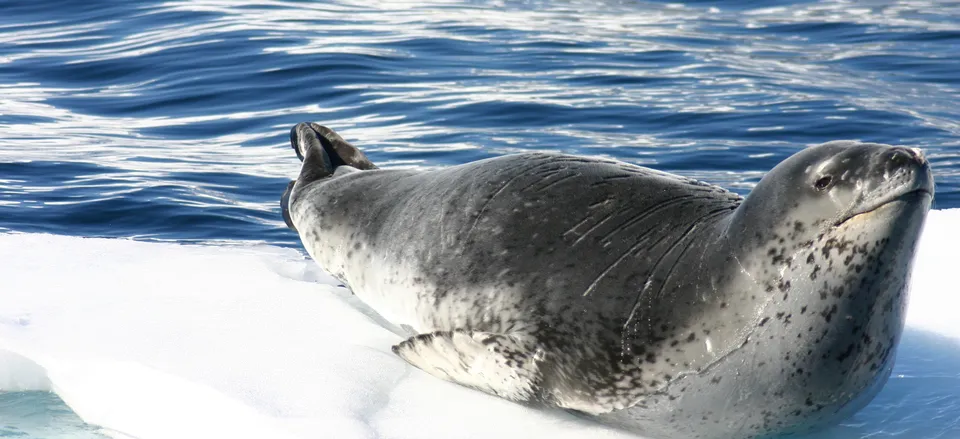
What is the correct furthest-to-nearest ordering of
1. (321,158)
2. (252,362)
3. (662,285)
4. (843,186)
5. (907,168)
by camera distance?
(321,158)
(252,362)
(662,285)
(843,186)
(907,168)

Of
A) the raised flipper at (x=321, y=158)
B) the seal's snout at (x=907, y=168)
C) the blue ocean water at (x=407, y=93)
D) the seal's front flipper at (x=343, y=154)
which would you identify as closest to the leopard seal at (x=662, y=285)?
the seal's snout at (x=907, y=168)

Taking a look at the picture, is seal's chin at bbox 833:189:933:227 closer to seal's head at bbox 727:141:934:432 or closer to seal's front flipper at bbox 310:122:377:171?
seal's head at bbox 727:141:934:432

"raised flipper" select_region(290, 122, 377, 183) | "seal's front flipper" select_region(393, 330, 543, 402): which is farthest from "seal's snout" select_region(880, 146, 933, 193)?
"raised flipper" select_region(290, 122, 377, 183)

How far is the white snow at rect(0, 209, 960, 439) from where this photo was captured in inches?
146

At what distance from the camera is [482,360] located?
3.96m

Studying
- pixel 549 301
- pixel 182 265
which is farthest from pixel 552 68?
pixel 549 301

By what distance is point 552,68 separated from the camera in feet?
38.6

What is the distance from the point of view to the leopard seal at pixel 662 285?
10.8 feet

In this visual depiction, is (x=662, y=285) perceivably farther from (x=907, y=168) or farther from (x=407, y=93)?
(x=407, y=93)

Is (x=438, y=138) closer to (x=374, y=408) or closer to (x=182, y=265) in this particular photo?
(x=182, y=265)

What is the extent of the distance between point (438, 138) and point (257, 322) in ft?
16.0

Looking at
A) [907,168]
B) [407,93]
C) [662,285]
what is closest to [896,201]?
[907,168]

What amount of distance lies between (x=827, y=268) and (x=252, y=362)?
199 centimetres

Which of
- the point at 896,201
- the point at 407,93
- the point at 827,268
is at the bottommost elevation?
the point at 407,93
